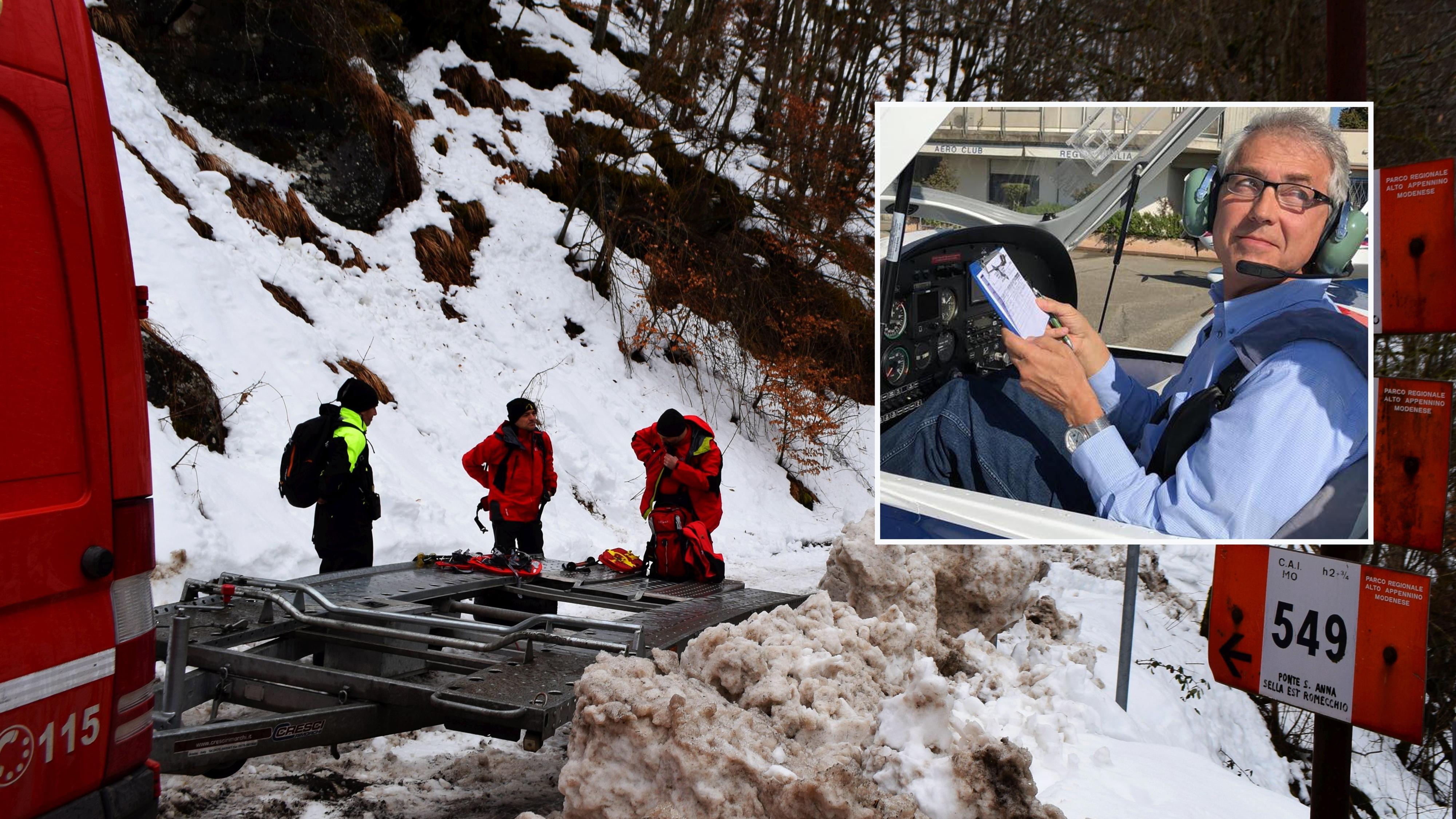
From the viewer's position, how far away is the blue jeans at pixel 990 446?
10.8 feet

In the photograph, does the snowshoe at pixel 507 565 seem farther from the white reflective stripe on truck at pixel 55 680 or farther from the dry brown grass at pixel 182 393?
the dry brown grass at pixel 182 393

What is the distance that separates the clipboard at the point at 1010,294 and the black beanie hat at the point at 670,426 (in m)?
3.42

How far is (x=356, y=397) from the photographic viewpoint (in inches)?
249

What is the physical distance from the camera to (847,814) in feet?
10.4

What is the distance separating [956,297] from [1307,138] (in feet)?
3.84

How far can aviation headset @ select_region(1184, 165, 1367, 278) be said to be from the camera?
3211 millimetres

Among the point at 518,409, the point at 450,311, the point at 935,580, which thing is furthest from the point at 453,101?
the point at 935,580

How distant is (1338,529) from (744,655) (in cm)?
198

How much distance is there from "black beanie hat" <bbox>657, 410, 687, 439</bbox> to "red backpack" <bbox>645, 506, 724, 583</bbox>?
472 mm

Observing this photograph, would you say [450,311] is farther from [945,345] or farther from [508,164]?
[945,345]

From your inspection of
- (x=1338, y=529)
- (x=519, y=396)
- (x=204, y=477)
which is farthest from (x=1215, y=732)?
(x=519, y=396)

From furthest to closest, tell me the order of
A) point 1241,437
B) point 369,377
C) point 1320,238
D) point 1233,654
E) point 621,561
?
point 369,377 → point 621,561 → point 1233,654 → point 1320,238 → point 1241,437

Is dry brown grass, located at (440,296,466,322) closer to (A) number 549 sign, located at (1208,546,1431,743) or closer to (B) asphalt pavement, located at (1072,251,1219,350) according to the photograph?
(A) number 549 sign, located at (1208,546,1431,743)

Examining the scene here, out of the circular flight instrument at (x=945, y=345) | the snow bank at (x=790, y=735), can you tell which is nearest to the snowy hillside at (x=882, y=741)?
the snow bank at (x=790, y=735)
